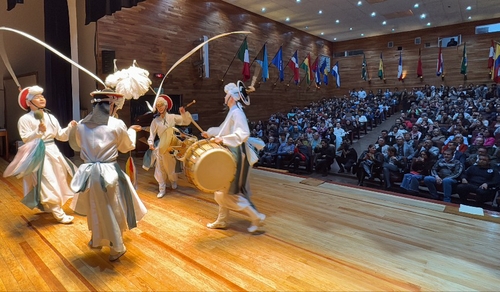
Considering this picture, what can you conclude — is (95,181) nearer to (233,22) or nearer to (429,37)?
(233,22)

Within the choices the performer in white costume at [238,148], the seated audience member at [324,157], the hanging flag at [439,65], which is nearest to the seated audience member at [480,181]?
the seated audience member at [324,157]

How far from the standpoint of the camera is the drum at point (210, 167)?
9.21 ft

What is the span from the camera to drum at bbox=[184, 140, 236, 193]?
9.21ft

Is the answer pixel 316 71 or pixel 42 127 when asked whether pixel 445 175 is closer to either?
pixel 42 127

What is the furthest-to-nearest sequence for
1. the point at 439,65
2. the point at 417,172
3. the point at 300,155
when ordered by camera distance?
the point at 439,65
the point at 300,155
the point at 417,172

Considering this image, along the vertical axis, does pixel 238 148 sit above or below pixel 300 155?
above

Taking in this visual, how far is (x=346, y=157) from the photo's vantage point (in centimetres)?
651

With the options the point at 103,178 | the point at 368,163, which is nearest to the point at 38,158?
the point at 103,178

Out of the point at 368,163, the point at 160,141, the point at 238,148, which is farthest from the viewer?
the point at 368,163

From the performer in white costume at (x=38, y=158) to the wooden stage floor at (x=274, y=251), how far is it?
1.02 ft

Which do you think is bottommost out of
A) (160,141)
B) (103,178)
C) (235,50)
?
(103,178)

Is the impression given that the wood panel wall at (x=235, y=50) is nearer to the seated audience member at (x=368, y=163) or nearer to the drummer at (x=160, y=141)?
the drummer at (x=160, y=141)

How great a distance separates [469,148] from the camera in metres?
5.55

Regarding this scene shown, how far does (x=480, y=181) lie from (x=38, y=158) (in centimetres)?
591
